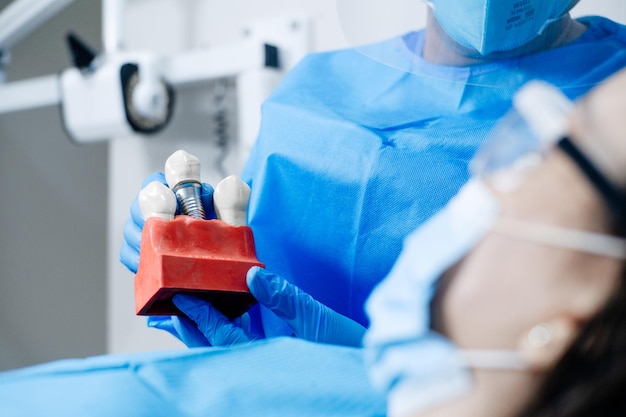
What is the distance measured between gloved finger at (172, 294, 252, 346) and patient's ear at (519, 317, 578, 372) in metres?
0.51

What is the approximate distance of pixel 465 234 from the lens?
0.49 meters

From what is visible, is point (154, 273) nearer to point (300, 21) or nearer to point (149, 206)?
point (149, 206)

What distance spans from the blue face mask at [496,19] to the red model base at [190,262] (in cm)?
43

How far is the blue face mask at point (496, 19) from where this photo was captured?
0.97 metres

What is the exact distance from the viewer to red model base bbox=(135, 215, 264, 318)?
2.72 ft

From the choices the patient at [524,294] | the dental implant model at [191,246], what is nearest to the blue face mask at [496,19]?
the dental implant model at [191,246]

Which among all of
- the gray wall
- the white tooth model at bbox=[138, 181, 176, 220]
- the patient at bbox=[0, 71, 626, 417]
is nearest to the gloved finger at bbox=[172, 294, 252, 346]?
the white tooth model at bbox=[138, 181, 176, 220]

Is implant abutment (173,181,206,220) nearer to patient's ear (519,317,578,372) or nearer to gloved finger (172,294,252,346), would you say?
gloved finger (172,294,252,346)

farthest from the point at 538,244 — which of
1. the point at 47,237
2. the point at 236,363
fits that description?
the point at 47,237

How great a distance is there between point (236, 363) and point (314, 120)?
Answer: 18.4 inches

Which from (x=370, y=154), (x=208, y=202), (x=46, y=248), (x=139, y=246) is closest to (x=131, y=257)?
(x=139, y=246)

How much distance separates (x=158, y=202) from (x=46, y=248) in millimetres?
1640

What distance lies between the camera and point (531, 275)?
472mm

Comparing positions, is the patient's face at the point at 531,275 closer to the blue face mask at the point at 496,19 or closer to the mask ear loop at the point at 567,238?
the mask ear loop at the point at 567,238
